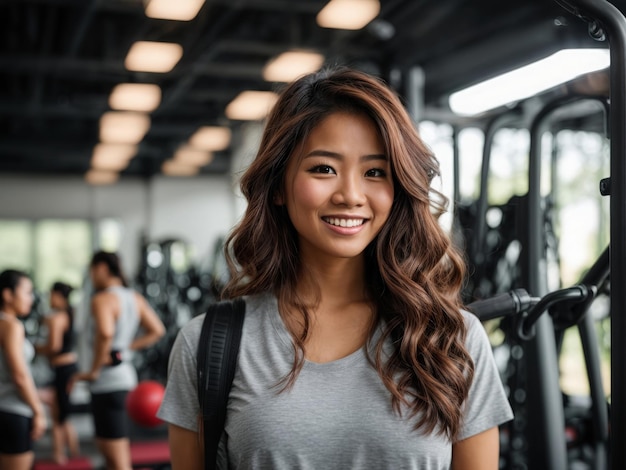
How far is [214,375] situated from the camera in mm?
1370

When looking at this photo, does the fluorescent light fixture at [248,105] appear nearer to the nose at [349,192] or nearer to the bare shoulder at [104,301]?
the bare shoulder at [104,301]

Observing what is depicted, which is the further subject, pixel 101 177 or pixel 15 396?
pixel 101 177

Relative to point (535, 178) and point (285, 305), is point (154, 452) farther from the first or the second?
point (285, 305)

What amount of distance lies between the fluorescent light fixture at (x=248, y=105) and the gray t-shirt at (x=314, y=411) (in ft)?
21.5

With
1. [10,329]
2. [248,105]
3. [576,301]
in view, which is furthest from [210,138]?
[576,301]

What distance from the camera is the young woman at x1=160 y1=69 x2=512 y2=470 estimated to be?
51.9 inches

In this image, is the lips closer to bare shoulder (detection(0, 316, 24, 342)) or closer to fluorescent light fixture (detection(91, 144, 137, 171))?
bare shoulder (detection(0, 316, 24, 342))

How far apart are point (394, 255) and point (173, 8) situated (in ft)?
13.1

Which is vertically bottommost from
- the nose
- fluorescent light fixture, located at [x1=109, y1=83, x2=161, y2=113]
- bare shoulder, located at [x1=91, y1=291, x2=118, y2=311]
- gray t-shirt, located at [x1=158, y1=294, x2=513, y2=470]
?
gray t-shirt, located at [x1=158, y1=294, x2=513, y2=470]

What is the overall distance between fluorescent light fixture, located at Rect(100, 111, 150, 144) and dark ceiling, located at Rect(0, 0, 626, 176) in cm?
25

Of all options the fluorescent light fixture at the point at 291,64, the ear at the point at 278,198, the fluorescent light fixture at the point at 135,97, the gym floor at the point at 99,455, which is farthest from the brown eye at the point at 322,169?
the fluorescent light fixture at the point at 135,97

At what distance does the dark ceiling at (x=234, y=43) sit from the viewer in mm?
5453

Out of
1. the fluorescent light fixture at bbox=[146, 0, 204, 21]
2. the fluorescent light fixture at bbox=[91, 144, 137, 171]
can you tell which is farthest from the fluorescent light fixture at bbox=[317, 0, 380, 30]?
the fluorescent light fixture at bbox=[91, 144, 137, 171]

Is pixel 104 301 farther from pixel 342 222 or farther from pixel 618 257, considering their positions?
pixel 618 257
